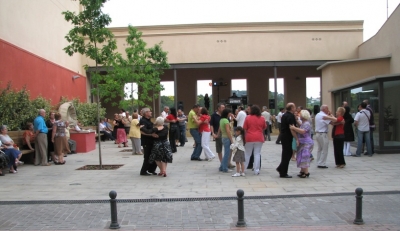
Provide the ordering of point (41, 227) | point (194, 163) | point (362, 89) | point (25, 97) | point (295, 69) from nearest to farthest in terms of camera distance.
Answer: point (41, 227), point (194, 163), point (25, 97), point (362, 89), point (295, 69)

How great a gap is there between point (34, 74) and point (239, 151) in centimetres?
1130

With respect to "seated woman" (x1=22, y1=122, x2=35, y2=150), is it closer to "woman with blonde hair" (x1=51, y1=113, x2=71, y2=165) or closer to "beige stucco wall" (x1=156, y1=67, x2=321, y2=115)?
"woman with blonde hair" (x1=51, y1=113, x2=71, y2=165)

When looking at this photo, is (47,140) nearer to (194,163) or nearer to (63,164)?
(63,164)

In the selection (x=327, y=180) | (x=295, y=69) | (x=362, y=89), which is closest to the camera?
(x=327, y=180)

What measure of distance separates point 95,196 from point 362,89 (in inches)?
427

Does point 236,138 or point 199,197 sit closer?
point 199,197

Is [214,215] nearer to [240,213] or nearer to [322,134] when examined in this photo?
[240,213]

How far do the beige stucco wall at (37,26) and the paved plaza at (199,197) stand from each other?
20.8 feet

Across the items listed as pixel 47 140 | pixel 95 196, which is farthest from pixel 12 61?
pixel 95 196

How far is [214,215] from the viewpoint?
20.2ft

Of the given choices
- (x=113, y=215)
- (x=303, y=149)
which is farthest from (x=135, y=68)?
(x=113, y=215)

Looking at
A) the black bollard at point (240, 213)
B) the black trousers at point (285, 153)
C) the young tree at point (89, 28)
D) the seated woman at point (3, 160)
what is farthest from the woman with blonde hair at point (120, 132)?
the black bollard at point (240, 213)

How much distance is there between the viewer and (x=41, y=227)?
18.7 feet

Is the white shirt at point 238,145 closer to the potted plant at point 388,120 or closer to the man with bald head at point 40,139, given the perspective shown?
the man with bald head at point 40,139
